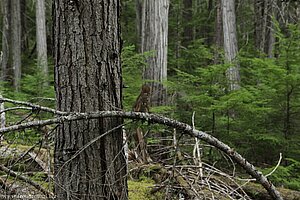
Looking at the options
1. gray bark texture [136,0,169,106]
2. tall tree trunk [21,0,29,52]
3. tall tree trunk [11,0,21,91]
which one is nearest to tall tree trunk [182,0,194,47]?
tall tree trunk [11,0,21,91]

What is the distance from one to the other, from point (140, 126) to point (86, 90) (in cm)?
48

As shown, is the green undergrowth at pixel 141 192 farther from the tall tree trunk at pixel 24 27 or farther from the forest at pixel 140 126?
the tall tree trunk at pixel 24 27

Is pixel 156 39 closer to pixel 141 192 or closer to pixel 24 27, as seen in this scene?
pixel 141 192

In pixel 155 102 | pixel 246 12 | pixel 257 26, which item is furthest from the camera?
pixel 246 12

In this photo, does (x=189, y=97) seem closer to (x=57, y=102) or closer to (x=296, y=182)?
(x=296, y=182)

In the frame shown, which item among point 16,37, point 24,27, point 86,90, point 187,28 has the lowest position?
point 86,90

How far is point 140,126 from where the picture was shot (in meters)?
2.85

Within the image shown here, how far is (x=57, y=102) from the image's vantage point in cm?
269

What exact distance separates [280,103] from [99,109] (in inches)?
177

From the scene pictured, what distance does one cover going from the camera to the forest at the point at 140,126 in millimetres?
2590

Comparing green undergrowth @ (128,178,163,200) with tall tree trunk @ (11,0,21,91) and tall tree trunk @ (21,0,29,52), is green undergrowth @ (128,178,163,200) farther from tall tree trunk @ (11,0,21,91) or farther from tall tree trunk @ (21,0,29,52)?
tall tree trunk @ (21,0,29,52)

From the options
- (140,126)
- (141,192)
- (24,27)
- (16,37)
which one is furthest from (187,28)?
(140,126)

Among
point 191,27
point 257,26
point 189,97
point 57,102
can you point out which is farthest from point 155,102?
point 191,27

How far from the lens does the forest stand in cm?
259
